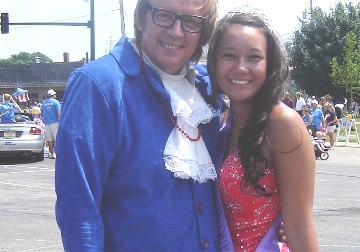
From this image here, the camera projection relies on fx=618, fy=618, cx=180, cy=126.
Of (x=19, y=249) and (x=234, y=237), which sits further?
(x=19, y=249)

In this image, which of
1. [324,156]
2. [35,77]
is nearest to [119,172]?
[324,156]

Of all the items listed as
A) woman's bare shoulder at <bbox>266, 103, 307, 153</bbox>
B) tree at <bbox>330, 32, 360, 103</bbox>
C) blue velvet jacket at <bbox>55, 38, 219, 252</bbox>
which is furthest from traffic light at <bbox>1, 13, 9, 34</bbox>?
woman's bare shoulder at <bbox>266, 103, 307, 153</bbox>

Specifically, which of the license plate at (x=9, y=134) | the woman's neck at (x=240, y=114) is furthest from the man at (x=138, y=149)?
the license plate at (x=9, y=134)

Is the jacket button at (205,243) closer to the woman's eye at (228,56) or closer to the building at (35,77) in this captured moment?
the woman's eye at (228,56)

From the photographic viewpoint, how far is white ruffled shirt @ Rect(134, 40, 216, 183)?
2348 millimetres

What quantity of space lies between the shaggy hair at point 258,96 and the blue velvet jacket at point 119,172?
25 cm

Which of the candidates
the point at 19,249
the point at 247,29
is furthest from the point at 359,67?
the point at 247,29

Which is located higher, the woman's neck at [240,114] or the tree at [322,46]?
the woman's neck at [240,114]

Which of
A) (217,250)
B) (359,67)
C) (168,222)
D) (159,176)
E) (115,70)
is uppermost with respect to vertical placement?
(115,70)

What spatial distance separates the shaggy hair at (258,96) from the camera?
2490 millimetres

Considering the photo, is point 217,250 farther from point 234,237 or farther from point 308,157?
point 308,157

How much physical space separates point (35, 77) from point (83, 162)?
6300 centimetres

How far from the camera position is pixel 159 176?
229 centimetres

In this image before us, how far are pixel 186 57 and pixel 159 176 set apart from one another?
21.6 inches
